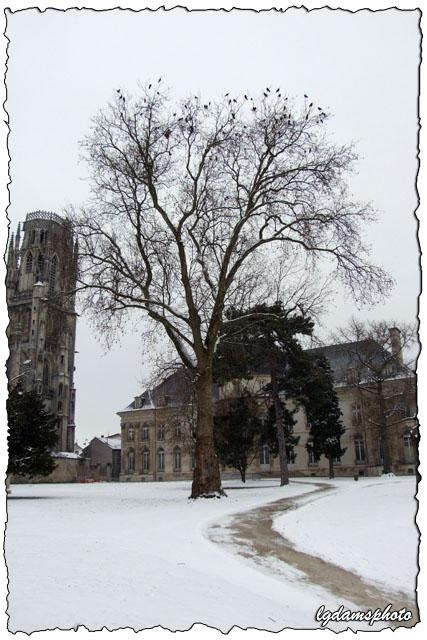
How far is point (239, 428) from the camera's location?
37125 millimetres

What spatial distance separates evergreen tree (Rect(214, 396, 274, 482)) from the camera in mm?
36344

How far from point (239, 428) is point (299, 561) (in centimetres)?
2918

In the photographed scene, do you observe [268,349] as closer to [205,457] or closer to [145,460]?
[205,457]

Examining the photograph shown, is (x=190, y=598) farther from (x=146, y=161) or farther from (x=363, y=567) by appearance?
(x=146, y=161)

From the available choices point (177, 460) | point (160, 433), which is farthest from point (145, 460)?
point (177, 460)

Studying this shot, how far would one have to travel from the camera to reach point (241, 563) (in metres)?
7.80

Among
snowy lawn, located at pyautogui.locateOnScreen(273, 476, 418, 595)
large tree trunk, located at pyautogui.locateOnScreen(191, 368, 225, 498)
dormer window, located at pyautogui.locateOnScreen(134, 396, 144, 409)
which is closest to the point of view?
snowy lawn, located at pyautogui.locateOnScreen(273, 476, 418, 595)

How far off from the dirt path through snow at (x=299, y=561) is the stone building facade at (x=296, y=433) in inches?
666

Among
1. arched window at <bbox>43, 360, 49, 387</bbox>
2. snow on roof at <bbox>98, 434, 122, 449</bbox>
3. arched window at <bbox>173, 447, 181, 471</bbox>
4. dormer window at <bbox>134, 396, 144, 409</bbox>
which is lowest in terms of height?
arched window at <bbox>173, 447, 181, 471</bbox>

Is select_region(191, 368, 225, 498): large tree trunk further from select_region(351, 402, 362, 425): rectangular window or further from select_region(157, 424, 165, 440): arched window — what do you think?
select_region(157, 424, 165, 440): arched window

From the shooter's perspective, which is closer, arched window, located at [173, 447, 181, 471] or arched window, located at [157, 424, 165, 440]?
arched window, located at [173, 447, 181, 471]

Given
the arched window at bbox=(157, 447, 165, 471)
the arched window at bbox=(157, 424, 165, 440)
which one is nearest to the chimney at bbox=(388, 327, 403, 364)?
the arched window at bbox=(157, 424, 165, 440)

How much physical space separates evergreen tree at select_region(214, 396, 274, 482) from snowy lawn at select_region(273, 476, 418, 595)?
777 inches

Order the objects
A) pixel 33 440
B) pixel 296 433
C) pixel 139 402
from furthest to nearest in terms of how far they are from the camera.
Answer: pixel 139 402 → pixel 296 433 → pixel 33 440
